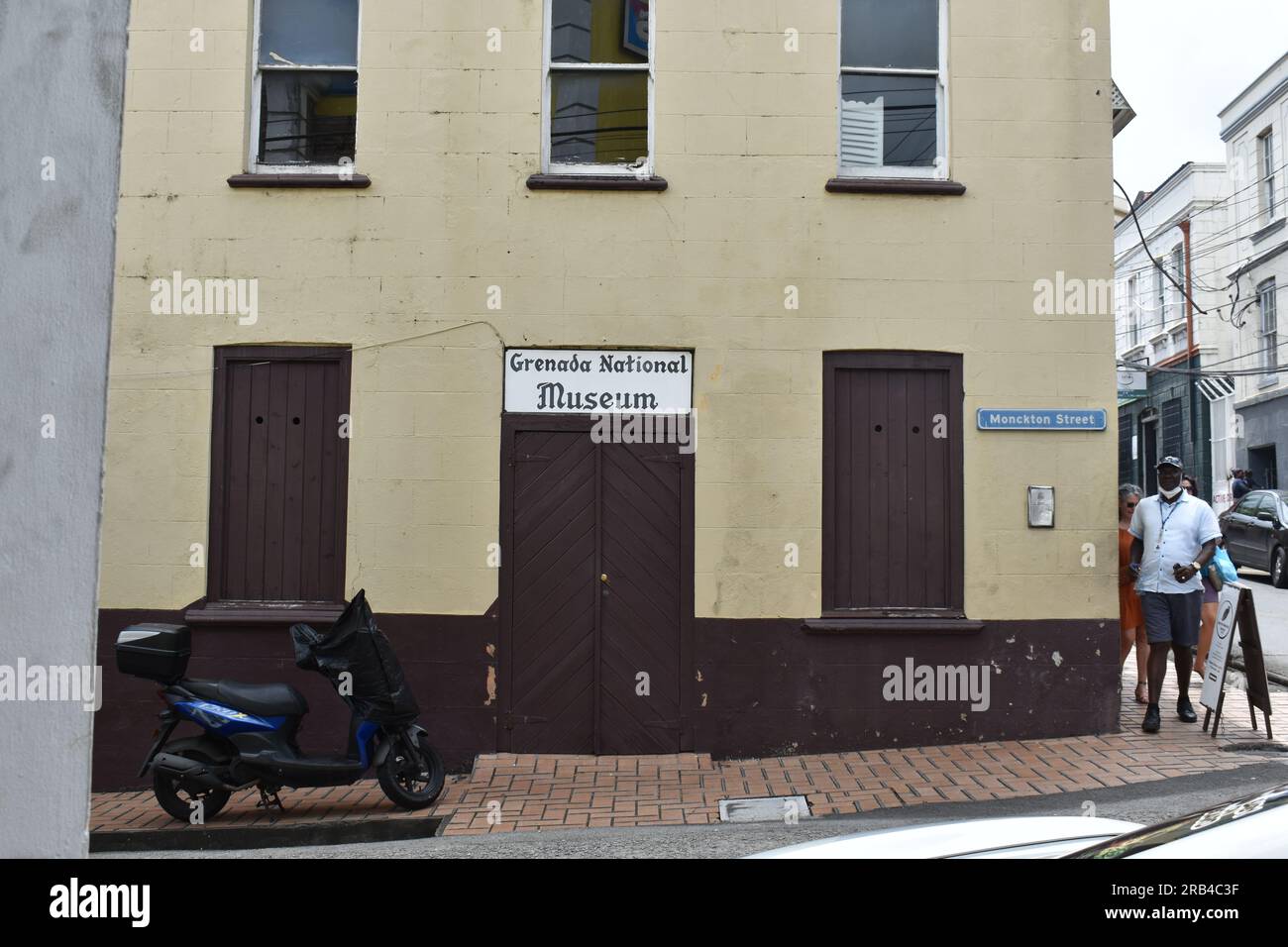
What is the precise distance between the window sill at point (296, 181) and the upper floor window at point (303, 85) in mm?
221

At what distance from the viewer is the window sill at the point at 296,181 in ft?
28.9

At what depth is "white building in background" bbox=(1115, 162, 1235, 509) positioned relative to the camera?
31.1 m

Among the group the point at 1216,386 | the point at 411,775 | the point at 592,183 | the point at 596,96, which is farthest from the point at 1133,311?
the point at 411,775

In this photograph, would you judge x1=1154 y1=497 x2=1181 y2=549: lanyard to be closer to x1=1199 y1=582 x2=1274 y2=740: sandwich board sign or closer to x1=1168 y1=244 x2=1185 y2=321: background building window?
x1=1199 y1=582 x2=1274 y2=740: sandwich board sign

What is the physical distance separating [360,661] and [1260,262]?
28.3m

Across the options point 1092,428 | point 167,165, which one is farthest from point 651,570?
point 167,165

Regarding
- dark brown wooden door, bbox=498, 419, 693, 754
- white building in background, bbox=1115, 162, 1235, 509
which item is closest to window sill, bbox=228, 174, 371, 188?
dark brown wooden door, bbox=498, 419, 693, 754

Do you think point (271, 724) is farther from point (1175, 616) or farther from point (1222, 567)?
point (1222, 567)

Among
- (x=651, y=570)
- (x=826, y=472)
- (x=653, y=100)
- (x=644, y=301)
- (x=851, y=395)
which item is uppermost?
(x=653, y=100)

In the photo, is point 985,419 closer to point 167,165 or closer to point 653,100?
point 653,100

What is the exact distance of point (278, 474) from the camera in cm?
884

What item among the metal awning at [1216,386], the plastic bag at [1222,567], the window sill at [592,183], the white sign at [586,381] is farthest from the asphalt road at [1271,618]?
the metal awning at [1216,386]

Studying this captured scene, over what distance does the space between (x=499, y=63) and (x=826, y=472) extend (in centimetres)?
404

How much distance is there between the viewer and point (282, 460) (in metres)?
8.84
